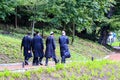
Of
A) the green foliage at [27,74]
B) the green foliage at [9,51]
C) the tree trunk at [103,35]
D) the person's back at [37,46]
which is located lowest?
the tree trunk at [103,35]

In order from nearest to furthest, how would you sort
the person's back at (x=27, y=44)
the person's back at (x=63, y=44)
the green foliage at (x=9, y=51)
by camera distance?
the person's back at (x=27, y=44) → the person's back at (x=63, y=44) → the green foliage at (x=9, y=51)

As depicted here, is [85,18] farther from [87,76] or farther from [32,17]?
[87,76]

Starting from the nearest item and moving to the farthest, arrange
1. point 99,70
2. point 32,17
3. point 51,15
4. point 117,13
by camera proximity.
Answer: point 99,70 < point 32,17 < point 51,15 < point 117,13

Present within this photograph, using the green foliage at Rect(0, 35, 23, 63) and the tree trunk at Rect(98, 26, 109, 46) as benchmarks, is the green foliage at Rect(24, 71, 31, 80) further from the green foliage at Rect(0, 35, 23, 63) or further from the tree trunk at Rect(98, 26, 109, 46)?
the tree trunk at Rect(98, 26, 109, 46)

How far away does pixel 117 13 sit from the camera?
1766 inches

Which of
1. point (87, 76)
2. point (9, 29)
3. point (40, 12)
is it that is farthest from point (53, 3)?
point (87, 76)

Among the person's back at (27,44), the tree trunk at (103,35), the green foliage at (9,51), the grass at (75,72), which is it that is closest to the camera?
the grass at (75,72)

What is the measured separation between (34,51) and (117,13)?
27499 mm

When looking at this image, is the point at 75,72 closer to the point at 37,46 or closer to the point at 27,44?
the point at 37,46

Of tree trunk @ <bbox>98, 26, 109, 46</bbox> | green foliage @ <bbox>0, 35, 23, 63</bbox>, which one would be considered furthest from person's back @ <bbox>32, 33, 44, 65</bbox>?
tree trunk @ <bbox>98, 26, 109, 46</bbox>

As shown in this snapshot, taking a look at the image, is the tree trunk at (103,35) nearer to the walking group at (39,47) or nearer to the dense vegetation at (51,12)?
the dense vegetation at (51,12)

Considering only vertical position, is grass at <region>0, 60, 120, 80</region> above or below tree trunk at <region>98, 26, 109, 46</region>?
above

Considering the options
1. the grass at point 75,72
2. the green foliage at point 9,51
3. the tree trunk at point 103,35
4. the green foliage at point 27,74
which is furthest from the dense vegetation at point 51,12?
the green foliage at point 27,74

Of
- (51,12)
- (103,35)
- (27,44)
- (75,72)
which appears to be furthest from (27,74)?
(103,35)
